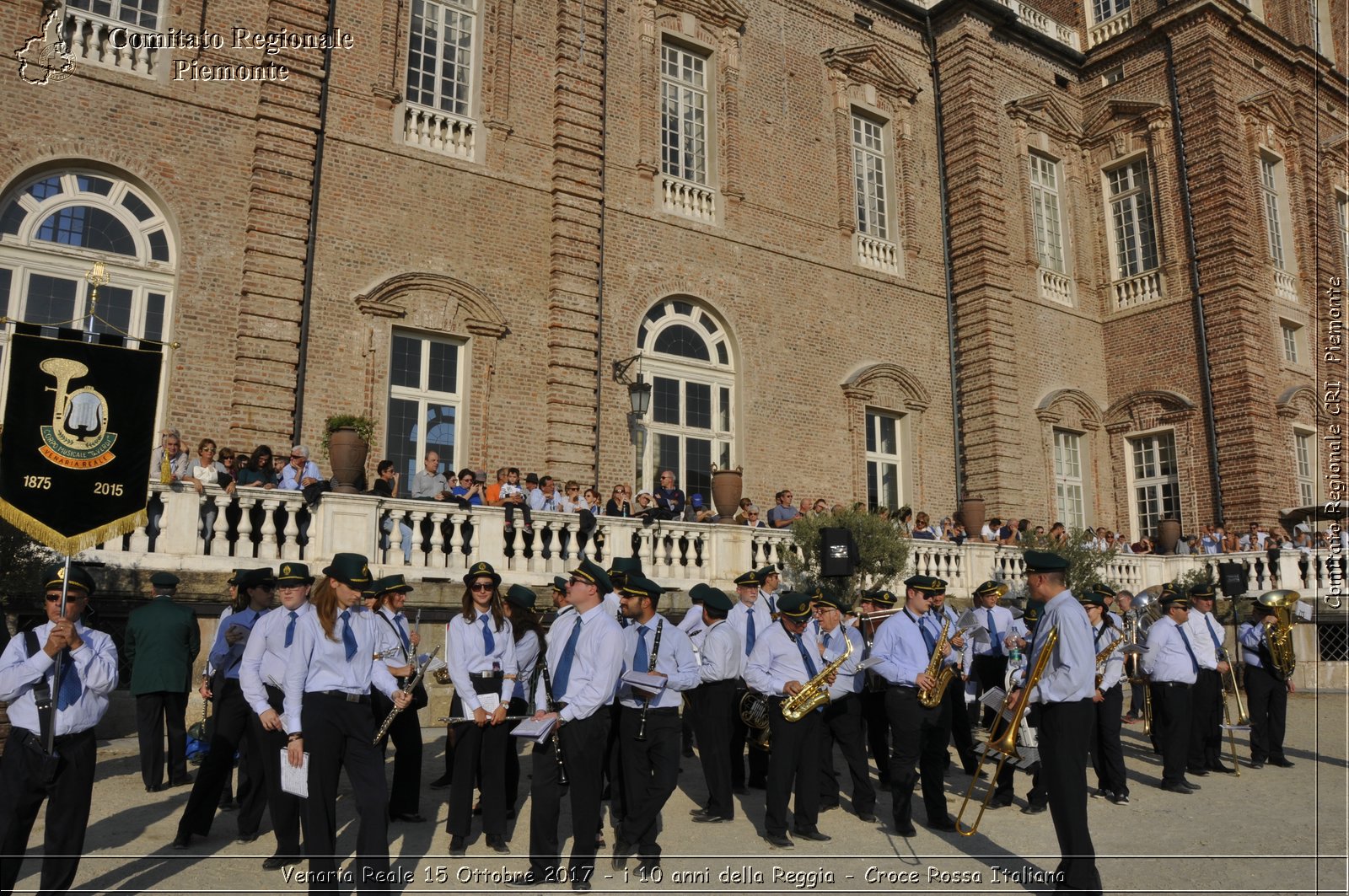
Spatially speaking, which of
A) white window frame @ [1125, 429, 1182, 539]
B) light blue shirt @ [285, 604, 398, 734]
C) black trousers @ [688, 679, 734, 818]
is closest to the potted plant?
black trousers @ [688, 679, 734, 818]

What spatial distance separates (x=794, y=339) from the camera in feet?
66.9

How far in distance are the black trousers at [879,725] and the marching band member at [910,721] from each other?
1263mm

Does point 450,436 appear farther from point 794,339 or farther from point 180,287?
point 794,339

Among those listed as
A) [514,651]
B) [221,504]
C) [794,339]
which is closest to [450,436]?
[221,504]

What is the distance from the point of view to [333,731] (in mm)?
5777

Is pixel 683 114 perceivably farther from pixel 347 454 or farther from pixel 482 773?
pixel 482 773

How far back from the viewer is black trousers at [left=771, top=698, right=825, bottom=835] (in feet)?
24.5

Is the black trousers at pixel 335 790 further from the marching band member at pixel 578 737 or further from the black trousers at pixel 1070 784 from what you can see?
the black trousers at pixel 1070 784

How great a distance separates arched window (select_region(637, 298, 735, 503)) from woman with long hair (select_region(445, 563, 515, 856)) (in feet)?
36.1

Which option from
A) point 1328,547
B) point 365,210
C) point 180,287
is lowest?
point 1328,547

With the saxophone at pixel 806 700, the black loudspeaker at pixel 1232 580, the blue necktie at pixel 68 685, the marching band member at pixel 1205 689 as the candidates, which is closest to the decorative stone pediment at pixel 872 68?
the black loudspeaker at pixel 1232 580

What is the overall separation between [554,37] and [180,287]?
813 centimetres

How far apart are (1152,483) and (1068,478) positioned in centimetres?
202

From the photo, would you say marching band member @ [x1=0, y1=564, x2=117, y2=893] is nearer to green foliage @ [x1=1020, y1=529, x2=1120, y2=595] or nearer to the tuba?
the tuba
